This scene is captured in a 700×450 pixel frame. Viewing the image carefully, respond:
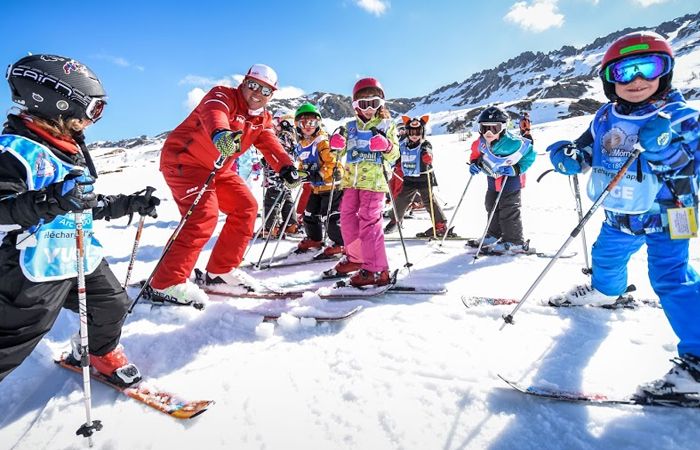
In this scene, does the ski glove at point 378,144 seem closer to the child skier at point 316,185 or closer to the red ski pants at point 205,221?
the red ski pants at point 205,221

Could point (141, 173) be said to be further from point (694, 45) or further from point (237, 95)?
point (694, 45)

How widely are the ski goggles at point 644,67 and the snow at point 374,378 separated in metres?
1.92

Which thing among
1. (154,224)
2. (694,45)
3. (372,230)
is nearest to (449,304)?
(372,230)

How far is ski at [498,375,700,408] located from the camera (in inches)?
83.1

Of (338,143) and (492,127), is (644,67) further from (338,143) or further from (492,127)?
(338,143)

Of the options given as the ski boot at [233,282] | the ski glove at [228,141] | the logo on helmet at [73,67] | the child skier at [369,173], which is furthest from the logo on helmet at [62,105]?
the child skier at [369,173]

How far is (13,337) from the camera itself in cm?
191

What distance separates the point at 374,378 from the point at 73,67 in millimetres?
2615

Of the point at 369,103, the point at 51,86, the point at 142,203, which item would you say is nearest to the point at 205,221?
the point at 142,203

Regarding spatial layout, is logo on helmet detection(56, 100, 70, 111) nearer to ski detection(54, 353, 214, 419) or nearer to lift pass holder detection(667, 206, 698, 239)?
ski detection(54, 353, 214, 419)

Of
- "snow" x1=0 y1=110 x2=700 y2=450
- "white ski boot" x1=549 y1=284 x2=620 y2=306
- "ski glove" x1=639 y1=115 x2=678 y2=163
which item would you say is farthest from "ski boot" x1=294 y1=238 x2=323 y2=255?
"ski glove" x1=639 y1=115 x2=678 y2=163

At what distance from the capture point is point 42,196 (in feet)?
5.72

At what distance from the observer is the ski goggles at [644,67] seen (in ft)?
7.81

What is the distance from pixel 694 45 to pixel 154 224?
5009 inches
